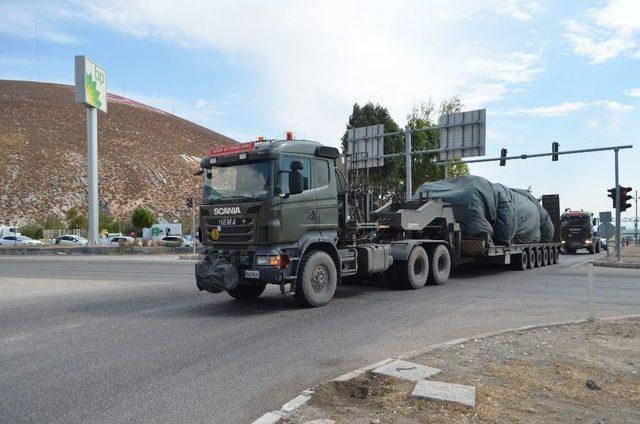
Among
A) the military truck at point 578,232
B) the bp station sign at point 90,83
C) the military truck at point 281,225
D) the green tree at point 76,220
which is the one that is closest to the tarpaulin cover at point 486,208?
the military truck at point 281,225

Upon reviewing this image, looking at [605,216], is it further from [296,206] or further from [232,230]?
[232,230]

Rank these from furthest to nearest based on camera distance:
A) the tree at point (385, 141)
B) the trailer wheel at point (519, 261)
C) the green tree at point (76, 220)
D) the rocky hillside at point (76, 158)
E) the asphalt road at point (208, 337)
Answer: the rocky hillside at point (76, 158), the green tree at point (76, 220), the tree at point (385, 141), the trailer wheel at point (519, 261), the asphalt road at point (208, 337)

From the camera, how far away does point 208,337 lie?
26.0 feet

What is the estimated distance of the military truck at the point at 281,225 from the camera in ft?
31.7

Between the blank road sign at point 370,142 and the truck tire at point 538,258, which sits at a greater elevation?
the blank road sign at point 370,142

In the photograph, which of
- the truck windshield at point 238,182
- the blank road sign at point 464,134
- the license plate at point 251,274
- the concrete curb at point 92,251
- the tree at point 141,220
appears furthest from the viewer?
the tree at point 141,220

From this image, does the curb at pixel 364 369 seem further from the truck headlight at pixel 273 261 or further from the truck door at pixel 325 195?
the truck door at pixel 325 195

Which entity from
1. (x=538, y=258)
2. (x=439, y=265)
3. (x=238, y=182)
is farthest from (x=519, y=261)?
(x=238, y=182)

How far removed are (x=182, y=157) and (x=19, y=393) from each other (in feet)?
301

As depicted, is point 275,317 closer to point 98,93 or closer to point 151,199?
point 98,93

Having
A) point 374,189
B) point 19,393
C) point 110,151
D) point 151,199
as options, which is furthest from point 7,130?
point 19,393

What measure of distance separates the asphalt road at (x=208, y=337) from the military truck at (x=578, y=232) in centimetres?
2256

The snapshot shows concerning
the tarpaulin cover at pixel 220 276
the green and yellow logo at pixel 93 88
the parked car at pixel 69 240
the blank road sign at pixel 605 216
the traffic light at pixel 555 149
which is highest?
the green and yellow logo at pixel 93 88

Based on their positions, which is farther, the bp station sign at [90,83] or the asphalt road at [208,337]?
the bp station sign at [90,83]
